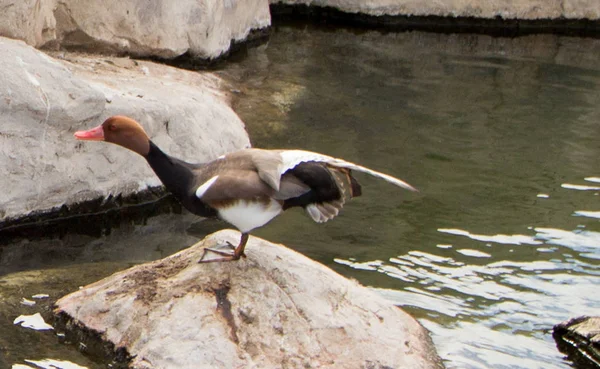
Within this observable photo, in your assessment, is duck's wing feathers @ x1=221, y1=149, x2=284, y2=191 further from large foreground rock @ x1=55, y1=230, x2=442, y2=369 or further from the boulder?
the boulder

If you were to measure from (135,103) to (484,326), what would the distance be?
3.01 meters

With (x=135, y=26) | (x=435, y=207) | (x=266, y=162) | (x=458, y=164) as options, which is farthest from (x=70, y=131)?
(x=458, y=164)

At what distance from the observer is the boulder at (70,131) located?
6.50 m

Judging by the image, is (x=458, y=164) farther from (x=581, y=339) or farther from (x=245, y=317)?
(x=245, y=317)

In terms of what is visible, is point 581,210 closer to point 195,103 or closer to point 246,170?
point 195,103

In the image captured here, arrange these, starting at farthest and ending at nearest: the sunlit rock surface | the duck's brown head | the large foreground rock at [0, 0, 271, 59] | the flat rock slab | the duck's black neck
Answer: the sunlit rock surface
the large foreground rock at [0, 0, 271, 59]
the flat rock slab
the duck's brown head
the duck's black neck

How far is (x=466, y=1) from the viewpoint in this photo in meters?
14.1

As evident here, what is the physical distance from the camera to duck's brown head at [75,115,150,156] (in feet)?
16.5

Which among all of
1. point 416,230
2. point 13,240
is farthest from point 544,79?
point 13,240

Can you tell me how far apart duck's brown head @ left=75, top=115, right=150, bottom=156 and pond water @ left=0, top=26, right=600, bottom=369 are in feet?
3.21

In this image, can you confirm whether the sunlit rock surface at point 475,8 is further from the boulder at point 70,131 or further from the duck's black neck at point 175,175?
the duck's black neck at point 175,175

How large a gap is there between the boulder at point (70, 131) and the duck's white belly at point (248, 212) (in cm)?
223

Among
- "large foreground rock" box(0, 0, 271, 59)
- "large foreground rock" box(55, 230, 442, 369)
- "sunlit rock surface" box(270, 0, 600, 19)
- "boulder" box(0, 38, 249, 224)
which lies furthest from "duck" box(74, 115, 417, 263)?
"sunlit rock surface" box(270, 0, 600, 19)

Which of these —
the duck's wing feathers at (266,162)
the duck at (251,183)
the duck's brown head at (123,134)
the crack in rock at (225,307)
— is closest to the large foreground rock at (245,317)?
the crack in rock at (225,307)
